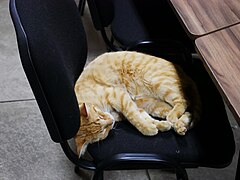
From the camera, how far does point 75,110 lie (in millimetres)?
1222

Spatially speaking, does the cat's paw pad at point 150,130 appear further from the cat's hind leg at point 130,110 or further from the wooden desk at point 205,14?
the wooden desk at point 205,14

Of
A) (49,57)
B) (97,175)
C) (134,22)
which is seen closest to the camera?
(49,57)

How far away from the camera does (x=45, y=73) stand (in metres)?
1.09

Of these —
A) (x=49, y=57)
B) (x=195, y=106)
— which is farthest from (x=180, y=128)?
(x=49, y=57)

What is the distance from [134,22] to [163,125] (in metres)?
0.75

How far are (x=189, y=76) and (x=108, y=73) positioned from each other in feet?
1.07

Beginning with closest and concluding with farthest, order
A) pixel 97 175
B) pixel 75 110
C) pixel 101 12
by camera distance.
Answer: pixel 75 110, pixel 97 175, pixel 101 12

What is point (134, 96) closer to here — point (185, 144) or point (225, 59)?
point (185, 144)

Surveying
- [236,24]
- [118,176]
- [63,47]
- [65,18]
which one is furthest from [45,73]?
[118,176]

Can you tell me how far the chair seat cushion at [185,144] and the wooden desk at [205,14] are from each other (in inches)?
12.8

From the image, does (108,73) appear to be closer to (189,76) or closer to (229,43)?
(189,76)

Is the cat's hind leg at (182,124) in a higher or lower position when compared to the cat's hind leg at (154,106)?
higher

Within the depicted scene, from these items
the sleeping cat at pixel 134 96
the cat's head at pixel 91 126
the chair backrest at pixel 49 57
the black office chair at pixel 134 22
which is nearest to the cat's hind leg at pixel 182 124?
the sleeping cat at pixel 134 96

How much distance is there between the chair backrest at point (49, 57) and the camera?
3.45 feet
